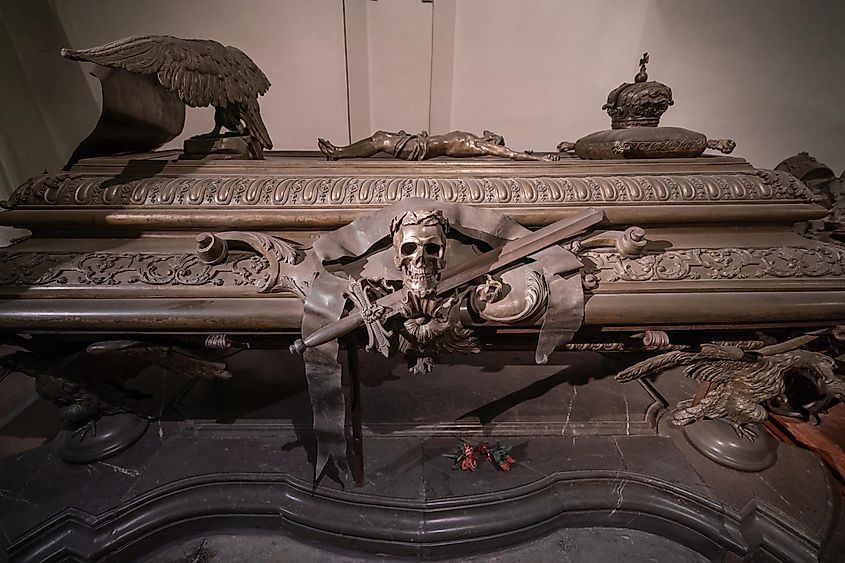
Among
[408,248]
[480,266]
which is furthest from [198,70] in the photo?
[480,266]

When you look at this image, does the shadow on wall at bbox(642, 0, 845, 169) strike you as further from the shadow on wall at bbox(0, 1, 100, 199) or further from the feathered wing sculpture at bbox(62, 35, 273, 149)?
the shadow on wall at bbox(0, 1, 100, 199)

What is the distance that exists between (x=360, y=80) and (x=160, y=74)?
4.90 feet

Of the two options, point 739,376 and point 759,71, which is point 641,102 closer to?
point 739,376

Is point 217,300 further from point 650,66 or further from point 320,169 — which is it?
point 650,66

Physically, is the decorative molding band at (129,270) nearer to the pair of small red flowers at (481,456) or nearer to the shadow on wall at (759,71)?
the pair of small red flowers at (481,456)

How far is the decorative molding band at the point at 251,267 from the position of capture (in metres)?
1.02

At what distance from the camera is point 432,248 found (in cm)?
83

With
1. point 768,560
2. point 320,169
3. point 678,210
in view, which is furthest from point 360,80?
point 768,560

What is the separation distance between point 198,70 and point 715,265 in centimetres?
181

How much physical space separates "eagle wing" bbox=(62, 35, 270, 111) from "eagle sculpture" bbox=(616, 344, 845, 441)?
178 cm

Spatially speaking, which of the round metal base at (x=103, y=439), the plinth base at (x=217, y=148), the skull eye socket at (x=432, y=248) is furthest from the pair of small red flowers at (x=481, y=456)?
the plinth base at (x=217, y=148)

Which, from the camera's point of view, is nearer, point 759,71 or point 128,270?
point 128,270

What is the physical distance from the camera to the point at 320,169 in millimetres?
1337

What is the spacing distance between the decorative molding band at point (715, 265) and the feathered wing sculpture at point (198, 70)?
143 centimetres
